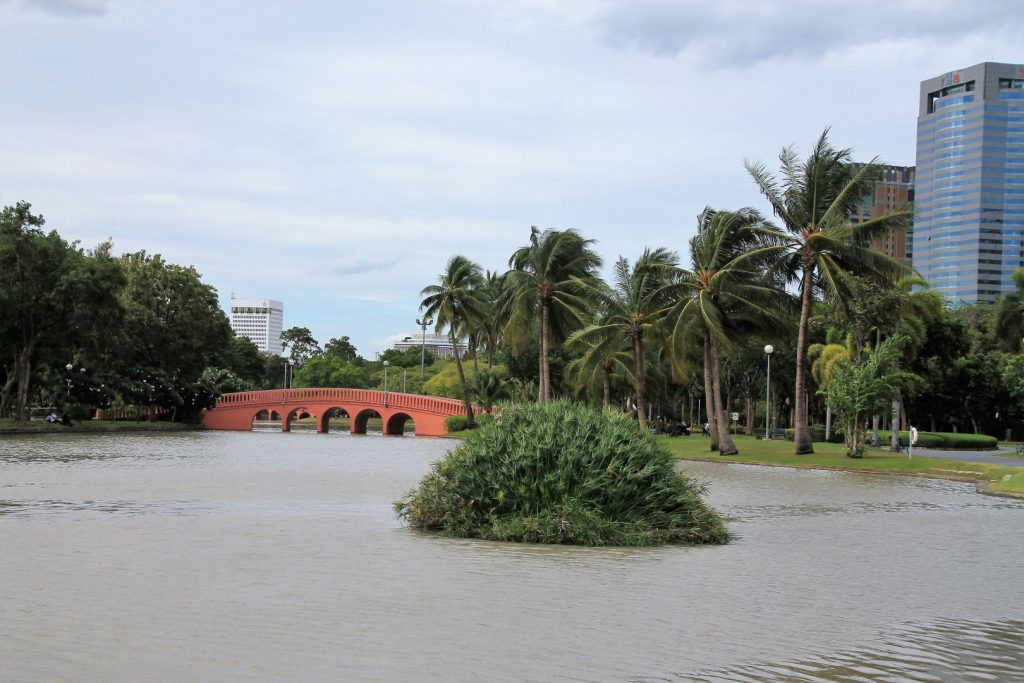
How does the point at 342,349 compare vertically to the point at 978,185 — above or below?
below

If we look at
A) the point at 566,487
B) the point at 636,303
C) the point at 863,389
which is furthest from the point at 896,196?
the point at 566,487

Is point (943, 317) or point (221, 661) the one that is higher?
point (943, 317)

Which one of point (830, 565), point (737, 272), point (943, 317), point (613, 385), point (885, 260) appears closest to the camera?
point (830, 565)

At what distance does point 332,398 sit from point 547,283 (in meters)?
37.2

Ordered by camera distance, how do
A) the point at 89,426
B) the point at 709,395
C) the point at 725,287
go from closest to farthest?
the point at 725,287 < the point at 709,395 < the point at 89,426

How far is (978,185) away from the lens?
169 metres

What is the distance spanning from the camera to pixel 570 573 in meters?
12.6

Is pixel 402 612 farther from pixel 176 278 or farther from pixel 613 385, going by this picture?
pixel 176 278

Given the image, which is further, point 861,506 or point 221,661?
point 861,506

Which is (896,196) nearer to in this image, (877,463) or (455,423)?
(455,423)

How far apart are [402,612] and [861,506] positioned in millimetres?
15500

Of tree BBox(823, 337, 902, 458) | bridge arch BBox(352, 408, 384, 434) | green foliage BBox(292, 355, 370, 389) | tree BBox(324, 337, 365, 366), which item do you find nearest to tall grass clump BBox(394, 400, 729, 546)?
tree BBox(823, 337, 902, 458)

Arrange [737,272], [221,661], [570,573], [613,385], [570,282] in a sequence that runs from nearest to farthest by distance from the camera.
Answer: [221,661] < [570,573] < [737,272] < [570,282] < [613,385]

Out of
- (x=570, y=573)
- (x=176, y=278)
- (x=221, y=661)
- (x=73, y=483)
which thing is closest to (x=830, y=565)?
(x=570, y=573)
